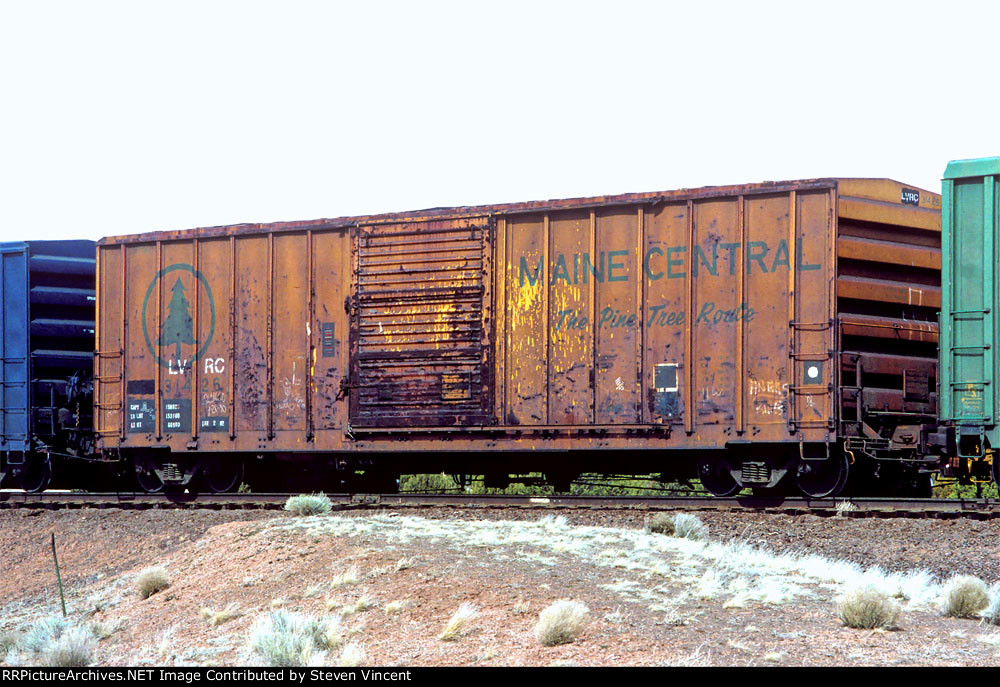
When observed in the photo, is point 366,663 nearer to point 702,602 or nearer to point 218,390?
point 702,602

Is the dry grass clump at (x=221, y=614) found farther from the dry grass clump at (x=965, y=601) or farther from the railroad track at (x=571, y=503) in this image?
the dry grass clump at (x=965, y=601)

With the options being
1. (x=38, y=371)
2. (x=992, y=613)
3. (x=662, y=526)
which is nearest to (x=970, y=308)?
(x=662, y=526)

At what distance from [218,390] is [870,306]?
29.5 ft

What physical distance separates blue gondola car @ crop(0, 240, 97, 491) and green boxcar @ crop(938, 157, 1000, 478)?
488 inches

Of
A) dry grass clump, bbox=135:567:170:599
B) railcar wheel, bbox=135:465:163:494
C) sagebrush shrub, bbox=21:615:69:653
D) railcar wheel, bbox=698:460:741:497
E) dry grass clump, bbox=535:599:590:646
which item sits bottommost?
sagebrush shrub, bbox=21:615:69:653

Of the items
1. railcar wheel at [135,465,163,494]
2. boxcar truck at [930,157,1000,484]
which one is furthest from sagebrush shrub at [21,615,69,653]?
boxcar truck at [930,157,1000,484]

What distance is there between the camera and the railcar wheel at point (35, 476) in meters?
18.1

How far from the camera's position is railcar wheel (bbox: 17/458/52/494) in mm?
18078

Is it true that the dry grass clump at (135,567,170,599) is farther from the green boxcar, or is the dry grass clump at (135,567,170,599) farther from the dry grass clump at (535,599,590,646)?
the green boxcar

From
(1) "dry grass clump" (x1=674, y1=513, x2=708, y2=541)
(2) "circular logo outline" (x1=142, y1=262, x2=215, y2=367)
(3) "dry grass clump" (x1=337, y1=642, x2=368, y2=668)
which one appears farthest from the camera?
(2) "circular logo outline" (x1=142, y1=262, x2=215, y2=367)

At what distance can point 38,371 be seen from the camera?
18.1 metres

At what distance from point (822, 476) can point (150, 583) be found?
7932 mm

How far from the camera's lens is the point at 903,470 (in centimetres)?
1430

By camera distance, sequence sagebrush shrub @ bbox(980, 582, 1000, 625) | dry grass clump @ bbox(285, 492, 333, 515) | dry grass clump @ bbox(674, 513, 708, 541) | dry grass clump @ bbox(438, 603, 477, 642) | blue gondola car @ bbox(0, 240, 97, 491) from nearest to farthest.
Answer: dry grass clump @ bbox(438, 603, 477, 642), sagebrush shrub @ bbox(980, 582, 1000, 625), dry grass clump @ bbox(674, 513, 708, 541), dry grass clump @ bbox(285, 492, 333, 515), blue gondola car @ bbox(0, 240, 97, 491)
